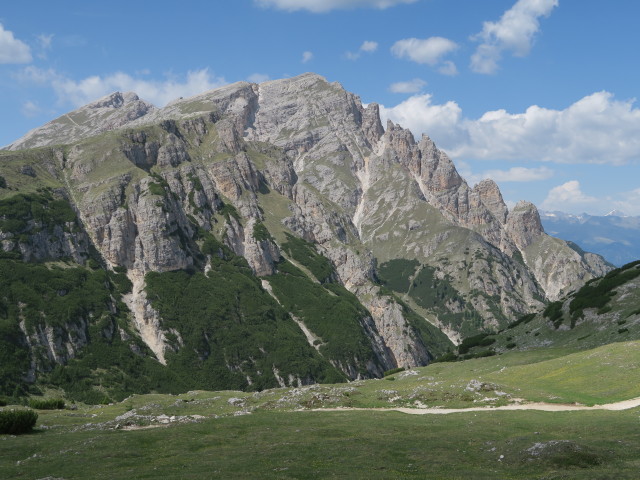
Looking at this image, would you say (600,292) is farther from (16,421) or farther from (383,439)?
(16,421)

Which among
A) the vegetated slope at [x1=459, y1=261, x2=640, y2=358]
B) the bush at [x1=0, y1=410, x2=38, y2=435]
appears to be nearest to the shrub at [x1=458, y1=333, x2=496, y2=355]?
the vegetated slope at [x1=459, y1=261, x2=640, y2=358]

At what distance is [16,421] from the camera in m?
51.9

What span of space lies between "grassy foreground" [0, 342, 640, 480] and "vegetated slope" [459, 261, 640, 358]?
1834 centimetres

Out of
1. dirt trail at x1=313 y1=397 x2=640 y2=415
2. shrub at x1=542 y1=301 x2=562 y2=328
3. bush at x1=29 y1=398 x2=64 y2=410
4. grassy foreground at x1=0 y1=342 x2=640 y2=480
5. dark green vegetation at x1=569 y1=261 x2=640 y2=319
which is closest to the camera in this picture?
grassy foreground at x1=0 y1=342 x2=640 y2=480

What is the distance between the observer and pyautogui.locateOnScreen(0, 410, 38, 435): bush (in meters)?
51.2

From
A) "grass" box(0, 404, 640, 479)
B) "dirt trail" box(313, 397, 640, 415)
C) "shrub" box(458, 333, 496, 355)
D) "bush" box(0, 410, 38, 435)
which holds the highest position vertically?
"bush" box(0, 410, 38, 435)

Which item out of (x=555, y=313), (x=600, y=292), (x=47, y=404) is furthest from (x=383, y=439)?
(x=600, y=292)

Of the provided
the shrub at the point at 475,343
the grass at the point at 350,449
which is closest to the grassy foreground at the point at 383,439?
the grass at the point at 350,449

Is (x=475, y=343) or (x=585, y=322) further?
(x=475, y=343)

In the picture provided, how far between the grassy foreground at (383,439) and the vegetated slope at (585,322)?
1834 cm

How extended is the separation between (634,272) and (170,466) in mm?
107759

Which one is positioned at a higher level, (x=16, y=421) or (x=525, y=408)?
(x=16, y=421)

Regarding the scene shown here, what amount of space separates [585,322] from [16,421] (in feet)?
316

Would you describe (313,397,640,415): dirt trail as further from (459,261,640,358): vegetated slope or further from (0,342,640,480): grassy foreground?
(459,261,640,358): vegetated slope
